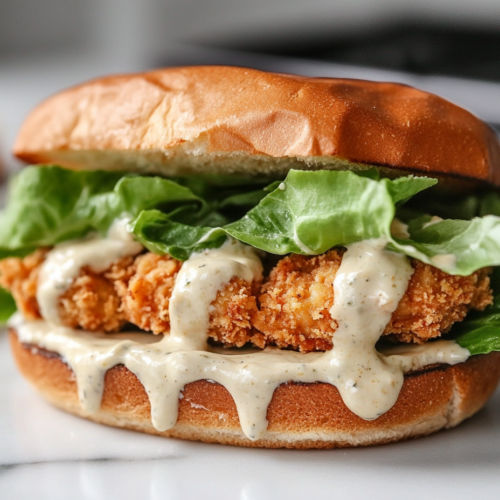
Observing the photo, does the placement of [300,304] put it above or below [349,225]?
below

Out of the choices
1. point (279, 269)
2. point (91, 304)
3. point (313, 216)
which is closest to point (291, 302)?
point (279, 269)

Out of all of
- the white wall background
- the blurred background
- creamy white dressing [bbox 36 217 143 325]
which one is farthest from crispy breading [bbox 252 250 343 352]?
the white wall background

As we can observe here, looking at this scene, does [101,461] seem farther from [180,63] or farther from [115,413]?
[180,63]

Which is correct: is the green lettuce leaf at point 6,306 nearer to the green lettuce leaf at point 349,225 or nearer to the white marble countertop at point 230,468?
the white marble countertop at point 230,468

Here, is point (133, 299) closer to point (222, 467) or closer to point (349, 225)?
point (222, 467)

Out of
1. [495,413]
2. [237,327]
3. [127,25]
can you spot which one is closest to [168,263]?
[237,327]

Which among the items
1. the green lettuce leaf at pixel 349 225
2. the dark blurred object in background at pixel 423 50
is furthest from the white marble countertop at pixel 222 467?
the dark blurred object in background at pixel 423 50

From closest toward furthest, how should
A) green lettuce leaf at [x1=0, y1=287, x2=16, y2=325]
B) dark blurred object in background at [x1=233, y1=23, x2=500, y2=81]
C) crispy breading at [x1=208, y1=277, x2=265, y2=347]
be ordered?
crispy breading at [x1=208, y1=277, x2=265, y2=347] → green lettuce leaf at [x1=0, y1=287, x2=16, y2=325] → dark blurred object in background at [x1=233, y1=23, x2=500, y2=81]

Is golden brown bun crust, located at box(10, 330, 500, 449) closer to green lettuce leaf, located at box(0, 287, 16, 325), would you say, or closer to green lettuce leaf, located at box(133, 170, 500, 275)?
green lettuce leaf, located at box(133, 170, 500, 275)
